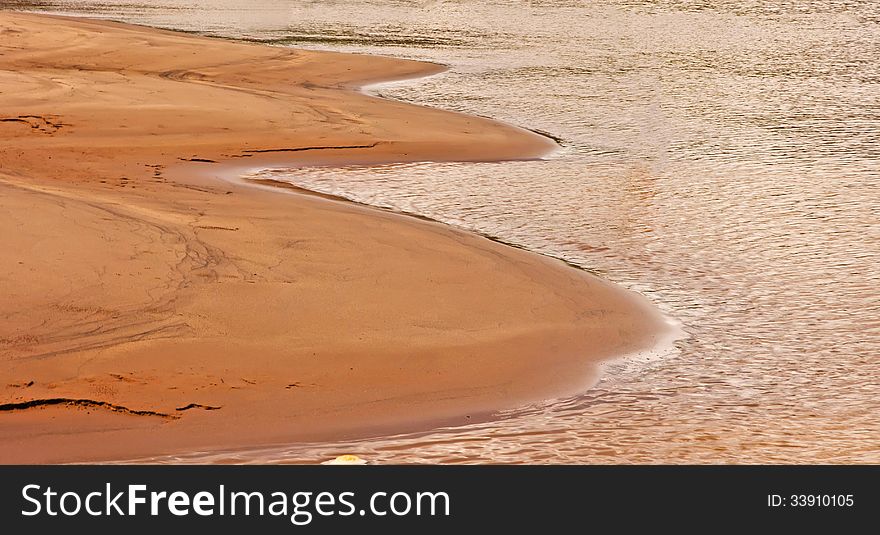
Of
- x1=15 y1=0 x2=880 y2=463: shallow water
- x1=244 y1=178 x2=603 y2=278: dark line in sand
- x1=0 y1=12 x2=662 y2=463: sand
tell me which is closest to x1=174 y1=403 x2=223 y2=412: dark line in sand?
x1=0 y1=12 x2=662 y2=463: sand

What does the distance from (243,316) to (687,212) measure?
148 inches

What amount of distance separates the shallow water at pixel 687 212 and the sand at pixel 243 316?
0.27 m

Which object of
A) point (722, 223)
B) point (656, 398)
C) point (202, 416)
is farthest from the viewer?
point (722, 223)

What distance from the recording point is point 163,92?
37.7 ft

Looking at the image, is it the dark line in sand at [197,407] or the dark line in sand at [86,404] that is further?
the dark line in sand at [197,407]

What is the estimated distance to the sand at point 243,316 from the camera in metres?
4.39

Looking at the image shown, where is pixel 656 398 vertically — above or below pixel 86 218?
below

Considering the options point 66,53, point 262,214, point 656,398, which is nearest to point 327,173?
point 262,214

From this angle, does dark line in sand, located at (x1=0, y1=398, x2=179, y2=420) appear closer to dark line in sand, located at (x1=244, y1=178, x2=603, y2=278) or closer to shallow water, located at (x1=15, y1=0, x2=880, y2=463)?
shallow water, located at (x1=15, y1=0, x2=880, y2=463)

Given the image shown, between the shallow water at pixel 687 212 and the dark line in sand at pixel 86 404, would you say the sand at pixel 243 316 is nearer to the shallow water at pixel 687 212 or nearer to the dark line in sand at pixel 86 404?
the dark line in sand at pixel 86 404

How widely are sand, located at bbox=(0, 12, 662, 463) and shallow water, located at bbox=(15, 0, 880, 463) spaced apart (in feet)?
0.87

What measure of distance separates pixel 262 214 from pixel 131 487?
3.88 m

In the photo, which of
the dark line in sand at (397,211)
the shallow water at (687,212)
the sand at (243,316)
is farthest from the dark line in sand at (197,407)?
the dark line in sand at (397,211)

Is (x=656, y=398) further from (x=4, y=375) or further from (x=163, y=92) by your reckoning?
(x=163, y=92)
